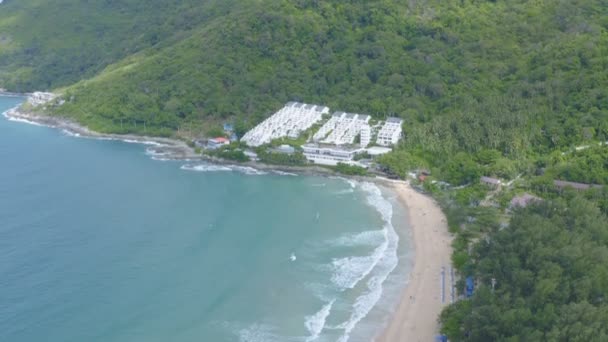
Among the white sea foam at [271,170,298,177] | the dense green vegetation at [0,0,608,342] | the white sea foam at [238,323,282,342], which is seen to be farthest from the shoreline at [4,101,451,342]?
the white sea foam at [238,323,282,342]

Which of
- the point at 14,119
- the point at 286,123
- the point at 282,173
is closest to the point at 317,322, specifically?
Result: the point at 282,173

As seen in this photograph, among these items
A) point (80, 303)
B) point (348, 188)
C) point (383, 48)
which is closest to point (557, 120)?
point (348, 188)

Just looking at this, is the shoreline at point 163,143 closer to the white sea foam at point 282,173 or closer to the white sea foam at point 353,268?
the white sea foam at point 282,173

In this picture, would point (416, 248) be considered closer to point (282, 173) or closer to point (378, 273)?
point (378, 273)

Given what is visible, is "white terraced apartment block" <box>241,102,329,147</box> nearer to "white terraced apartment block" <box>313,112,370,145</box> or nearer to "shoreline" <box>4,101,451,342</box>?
"white terraced apartment block" <box>313,112,370,145</box>

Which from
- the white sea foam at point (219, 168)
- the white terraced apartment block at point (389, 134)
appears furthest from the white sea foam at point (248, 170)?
the white terraced apartment block at point (389, 134)

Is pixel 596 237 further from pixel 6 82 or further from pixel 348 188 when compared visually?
pixel 6 82
